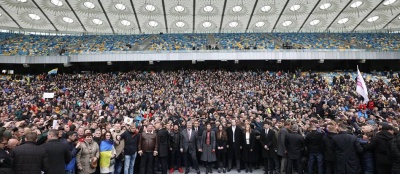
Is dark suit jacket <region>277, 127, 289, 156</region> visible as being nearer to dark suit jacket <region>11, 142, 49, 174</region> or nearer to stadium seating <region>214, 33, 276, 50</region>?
dark suit jacket <region>11, 142, 49, 174</region>

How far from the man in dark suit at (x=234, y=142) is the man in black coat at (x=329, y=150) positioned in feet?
8.28

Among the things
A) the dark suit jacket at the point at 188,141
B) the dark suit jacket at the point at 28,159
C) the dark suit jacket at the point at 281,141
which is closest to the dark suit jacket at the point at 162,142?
the dark suit jacket at the point at 188,141

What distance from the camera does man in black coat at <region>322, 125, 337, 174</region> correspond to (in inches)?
252

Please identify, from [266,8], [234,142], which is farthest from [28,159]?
[266,8]

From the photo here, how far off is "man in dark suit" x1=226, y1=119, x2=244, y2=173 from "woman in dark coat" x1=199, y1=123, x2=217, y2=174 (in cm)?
54

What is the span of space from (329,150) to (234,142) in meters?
2.77

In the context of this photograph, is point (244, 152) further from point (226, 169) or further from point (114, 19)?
point (114, 19)

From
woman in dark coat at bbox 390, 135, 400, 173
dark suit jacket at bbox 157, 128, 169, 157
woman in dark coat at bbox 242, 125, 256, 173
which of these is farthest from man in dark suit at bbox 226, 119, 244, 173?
woman in dark coat at bbox 390, 135, 400, 173

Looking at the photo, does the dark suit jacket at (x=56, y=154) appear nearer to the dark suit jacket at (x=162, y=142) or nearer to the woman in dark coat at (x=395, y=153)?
the dark suit jacket at (x=162, y=142)

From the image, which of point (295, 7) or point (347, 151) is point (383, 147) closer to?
point (347, 151)

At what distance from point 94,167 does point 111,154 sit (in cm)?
50

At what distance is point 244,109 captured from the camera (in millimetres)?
13953

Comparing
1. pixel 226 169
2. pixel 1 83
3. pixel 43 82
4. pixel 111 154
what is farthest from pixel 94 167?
pixel 1 83

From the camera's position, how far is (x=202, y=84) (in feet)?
71.8
